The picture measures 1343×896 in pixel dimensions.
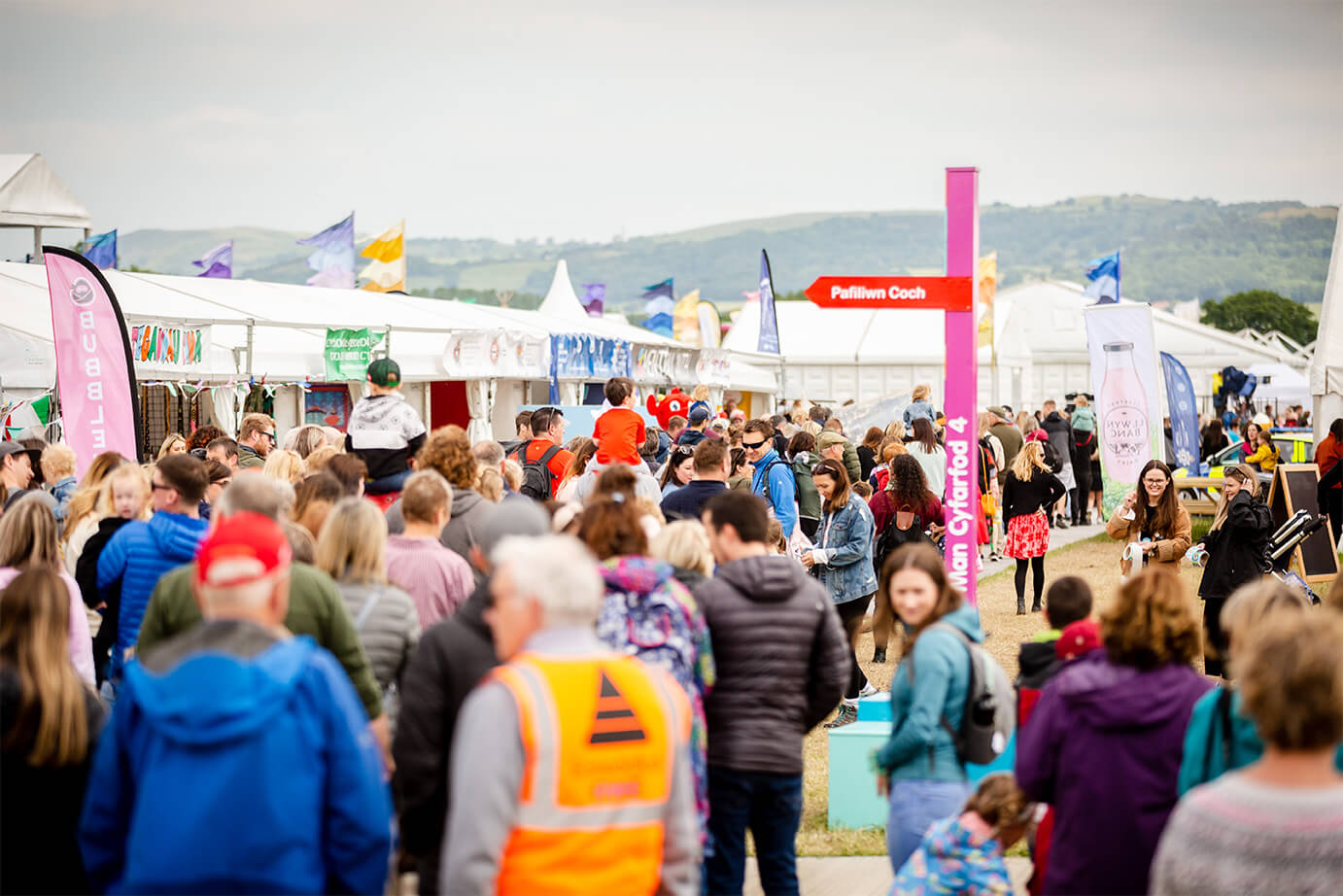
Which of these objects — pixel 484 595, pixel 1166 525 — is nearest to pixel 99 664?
pixel 484 595

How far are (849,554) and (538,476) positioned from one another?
2.30m

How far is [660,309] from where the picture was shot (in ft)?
113

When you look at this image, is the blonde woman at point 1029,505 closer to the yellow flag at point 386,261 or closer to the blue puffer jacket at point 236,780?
the blue puffer jacket at point 236,780

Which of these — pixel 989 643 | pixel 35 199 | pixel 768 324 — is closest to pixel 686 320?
pixel 768 324

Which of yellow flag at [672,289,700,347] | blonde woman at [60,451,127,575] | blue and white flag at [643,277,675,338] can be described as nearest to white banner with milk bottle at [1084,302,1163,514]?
blonde woman at [60,451,127,575]

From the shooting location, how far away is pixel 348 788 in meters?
2.78

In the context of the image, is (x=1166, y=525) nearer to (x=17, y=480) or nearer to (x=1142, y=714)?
(x=1142, y=714)

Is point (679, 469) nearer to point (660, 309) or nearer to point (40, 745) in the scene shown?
point (40, 745)

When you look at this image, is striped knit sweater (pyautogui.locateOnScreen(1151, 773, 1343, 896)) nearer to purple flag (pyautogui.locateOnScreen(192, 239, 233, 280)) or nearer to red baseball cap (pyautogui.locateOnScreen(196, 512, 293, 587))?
red baseball cap (pyautogui.locateOnScreen(196, 512, 293, 587))

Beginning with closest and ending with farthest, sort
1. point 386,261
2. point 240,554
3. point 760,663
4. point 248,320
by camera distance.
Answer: point 240,554, point 760,663, point 248,320, point 386,261

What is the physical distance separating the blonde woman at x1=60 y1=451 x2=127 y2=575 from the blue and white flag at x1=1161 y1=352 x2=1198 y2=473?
15.3 metres

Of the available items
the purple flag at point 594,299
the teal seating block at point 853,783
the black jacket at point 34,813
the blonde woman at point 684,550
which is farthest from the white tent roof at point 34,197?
the purple flag at point 594,299

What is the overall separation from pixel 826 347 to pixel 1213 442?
1423 centimetres

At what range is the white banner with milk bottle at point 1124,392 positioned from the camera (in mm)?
13742
